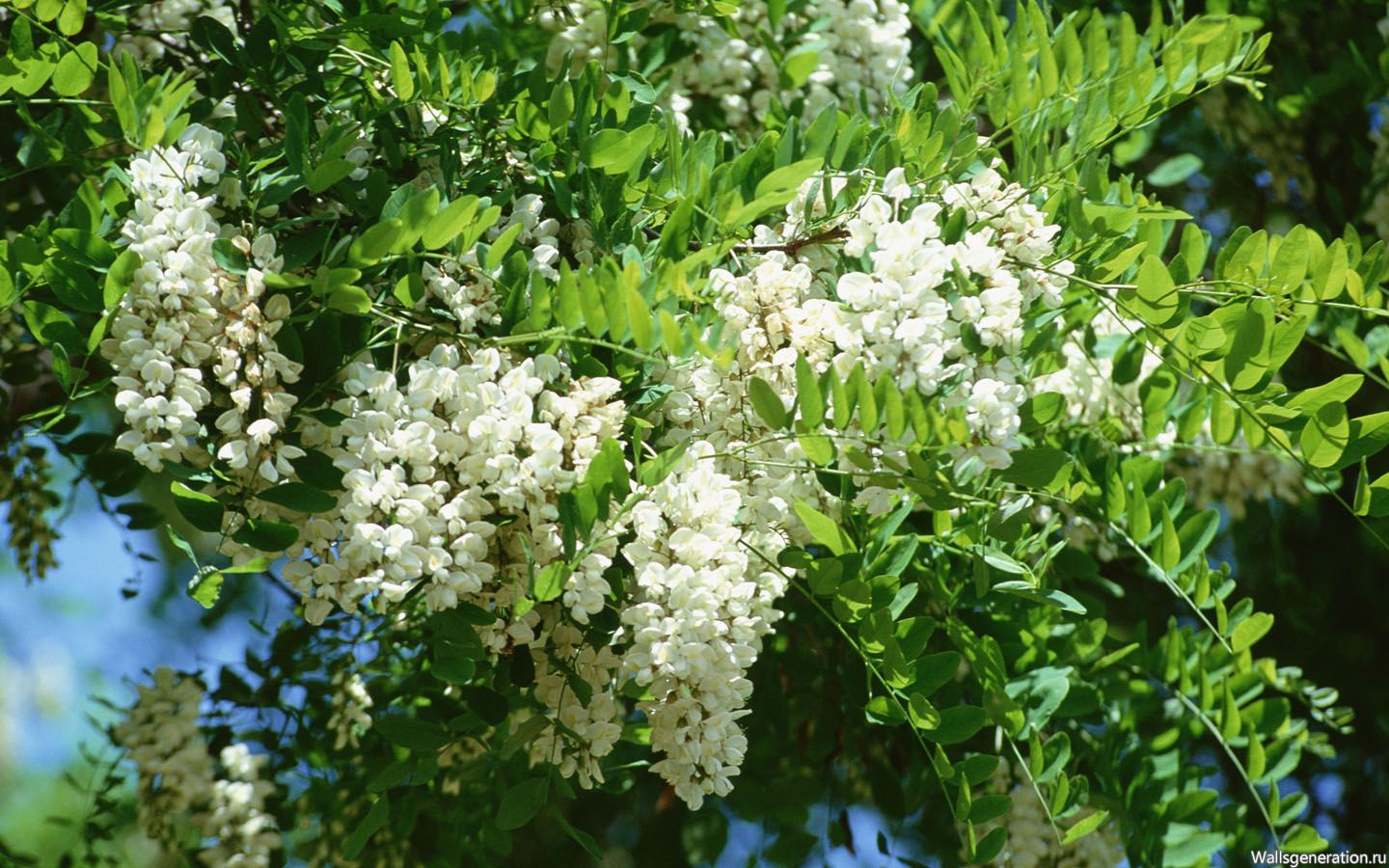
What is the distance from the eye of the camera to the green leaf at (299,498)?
37.8 inches

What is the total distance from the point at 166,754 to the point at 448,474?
100 centimetres

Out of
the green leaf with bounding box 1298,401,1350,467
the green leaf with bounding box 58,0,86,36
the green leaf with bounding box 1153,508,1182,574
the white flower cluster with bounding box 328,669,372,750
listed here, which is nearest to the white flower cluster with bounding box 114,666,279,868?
the white flower cluster with bounding box 328,669,372,750

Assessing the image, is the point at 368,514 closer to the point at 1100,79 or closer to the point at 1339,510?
the point at 1100,79

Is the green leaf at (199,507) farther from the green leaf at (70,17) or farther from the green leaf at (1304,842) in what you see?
the green leaf at (1304,842)

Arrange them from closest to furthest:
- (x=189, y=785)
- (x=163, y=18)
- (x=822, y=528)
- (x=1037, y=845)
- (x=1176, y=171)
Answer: (x=822, y=528), (x=163, y=18), (x=1037, y=845), (x=189, y=785), (x=1176, y=171)

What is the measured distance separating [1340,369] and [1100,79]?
1168 mm

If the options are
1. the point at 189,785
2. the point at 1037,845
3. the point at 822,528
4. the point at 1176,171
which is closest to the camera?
the point at 822,528

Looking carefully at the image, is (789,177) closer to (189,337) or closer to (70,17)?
(189,337)

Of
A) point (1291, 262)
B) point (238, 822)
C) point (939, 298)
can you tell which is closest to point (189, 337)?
point (939, 298)

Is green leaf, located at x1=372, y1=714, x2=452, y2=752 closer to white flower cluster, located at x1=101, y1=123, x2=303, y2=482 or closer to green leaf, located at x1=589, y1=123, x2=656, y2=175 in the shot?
white flower cluster, located at x1=101, y1=123, x2=303, y2=482

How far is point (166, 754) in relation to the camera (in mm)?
1709

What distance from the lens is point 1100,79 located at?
3.91 ft

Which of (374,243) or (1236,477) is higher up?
(374,243)

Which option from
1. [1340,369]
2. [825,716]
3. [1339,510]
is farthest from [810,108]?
[1339,510]
